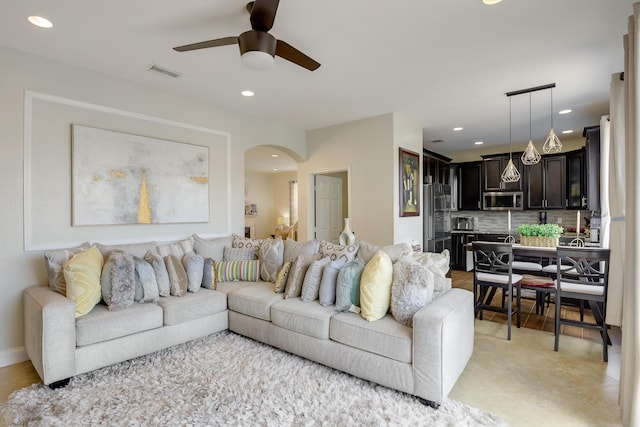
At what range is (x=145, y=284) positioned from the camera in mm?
2939

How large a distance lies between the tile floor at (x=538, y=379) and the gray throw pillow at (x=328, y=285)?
44.1 inches

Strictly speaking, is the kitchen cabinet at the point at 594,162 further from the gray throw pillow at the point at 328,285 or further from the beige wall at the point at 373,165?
the gray throw pillow at the point at 328,285

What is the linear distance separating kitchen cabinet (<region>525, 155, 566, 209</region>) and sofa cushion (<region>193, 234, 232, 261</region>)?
579cm

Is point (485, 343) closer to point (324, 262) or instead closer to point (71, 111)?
point (324, 262)

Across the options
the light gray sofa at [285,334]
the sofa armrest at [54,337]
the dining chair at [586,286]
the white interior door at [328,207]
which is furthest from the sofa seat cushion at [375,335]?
the white interior door at [328,207]

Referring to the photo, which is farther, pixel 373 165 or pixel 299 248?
pixel 373 165

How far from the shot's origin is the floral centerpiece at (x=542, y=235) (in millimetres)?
3629

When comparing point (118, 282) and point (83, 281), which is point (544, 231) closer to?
point (118, 282)

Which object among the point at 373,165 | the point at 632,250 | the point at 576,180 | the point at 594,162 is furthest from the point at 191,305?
the point at 576,180

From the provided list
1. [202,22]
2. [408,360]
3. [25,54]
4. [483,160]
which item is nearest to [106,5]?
[202,22]

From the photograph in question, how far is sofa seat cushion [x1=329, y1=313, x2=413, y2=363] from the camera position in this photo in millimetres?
2234

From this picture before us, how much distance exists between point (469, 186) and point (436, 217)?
169 centimetres

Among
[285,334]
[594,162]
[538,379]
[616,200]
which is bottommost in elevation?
[538,379]

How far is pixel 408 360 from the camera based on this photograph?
2205mm
